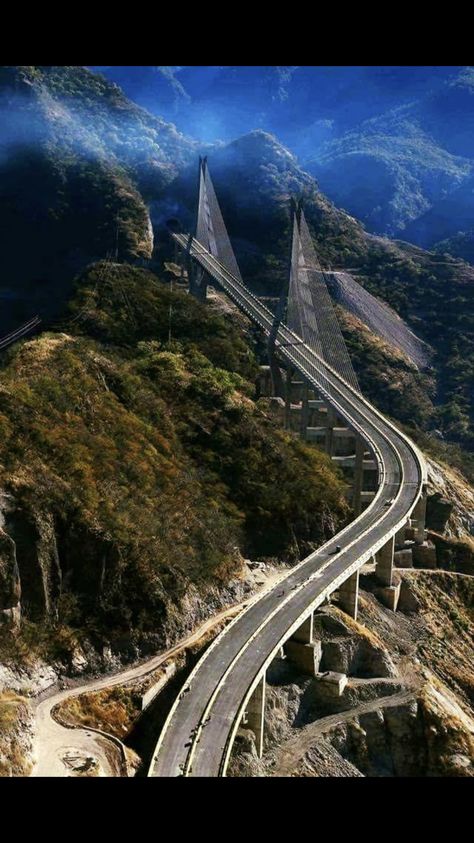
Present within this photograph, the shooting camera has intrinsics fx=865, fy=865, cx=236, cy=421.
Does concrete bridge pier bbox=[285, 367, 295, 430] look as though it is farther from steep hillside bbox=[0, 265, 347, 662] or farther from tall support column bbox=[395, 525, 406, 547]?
tall support column bbox=[395, 525, 406, 547]

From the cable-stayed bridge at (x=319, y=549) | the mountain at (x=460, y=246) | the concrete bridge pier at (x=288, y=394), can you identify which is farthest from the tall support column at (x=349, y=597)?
the mountain at (x=460, y=246)

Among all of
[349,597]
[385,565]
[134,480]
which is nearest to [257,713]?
[134,480]

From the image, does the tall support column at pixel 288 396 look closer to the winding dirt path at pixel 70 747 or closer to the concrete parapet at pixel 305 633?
the concrete parapet at pixel 305 633

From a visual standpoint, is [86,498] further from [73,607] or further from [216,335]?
[216,335]

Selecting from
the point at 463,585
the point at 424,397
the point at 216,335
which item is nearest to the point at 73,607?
the point at 463,585

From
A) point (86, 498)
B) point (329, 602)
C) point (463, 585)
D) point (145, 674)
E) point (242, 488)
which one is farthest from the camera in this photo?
point (463, 585)

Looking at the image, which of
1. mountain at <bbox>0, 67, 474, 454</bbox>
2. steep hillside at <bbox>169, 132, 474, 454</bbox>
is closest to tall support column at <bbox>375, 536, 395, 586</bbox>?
mountain at <bbox>0, 67, 474, 454</bbox>

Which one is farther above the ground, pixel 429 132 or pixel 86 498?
pixel 429 132
